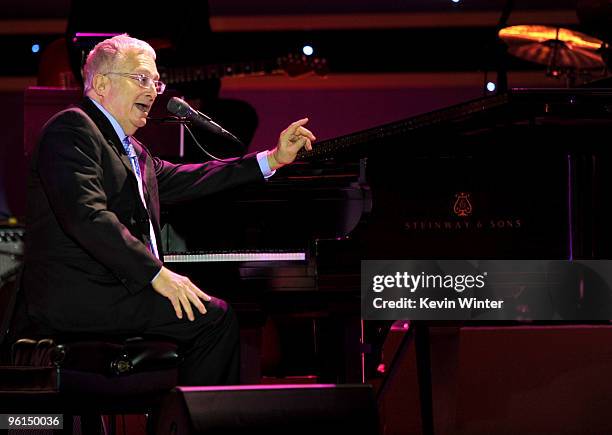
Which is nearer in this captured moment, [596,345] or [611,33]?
[596,345]

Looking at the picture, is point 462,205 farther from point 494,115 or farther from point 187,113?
point 187,113

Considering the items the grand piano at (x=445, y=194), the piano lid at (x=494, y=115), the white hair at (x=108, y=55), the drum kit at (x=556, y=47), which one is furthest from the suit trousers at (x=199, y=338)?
the drum kit at (x=556, y=47)

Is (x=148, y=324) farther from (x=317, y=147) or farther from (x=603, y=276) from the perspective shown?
(x=603, y=276)

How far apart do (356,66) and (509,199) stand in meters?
3.72

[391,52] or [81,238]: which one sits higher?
[391,52]

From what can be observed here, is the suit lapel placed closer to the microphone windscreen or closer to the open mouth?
the open mouth

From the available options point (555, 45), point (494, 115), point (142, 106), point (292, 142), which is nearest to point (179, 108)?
point (142, 106)

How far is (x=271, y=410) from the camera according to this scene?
258cm

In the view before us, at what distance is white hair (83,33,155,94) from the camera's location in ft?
A: 10.3

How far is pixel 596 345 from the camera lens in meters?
4.31

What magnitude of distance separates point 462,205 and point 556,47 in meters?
2.24

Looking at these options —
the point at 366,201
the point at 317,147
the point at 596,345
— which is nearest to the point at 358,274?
the point at 366,201

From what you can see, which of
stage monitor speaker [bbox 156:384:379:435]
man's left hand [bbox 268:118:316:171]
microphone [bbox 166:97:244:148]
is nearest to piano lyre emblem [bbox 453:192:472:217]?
man's left hand [bbox 268:118:316:171]

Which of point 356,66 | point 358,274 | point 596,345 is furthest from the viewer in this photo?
point 356,66
